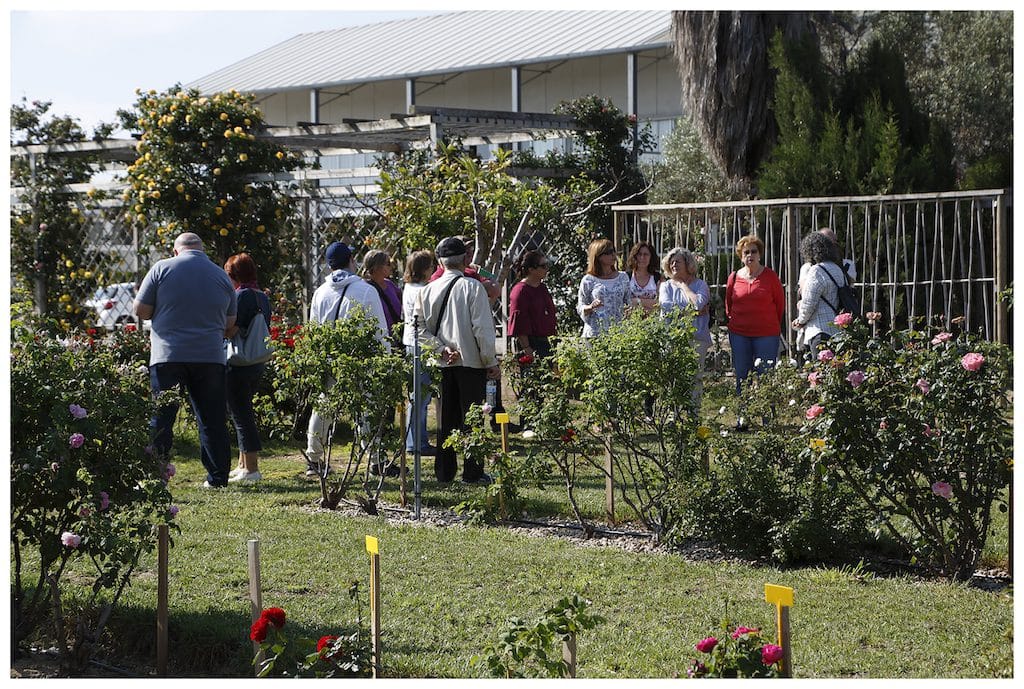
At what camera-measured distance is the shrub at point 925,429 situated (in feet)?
17.7

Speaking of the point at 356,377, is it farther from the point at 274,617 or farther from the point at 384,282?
the point at 274,617

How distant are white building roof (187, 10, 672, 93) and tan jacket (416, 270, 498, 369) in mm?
18291

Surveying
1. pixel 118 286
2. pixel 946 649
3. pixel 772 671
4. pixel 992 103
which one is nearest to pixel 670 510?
pixel 946 649

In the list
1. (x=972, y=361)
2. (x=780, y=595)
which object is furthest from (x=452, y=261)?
(x=780, y=595)

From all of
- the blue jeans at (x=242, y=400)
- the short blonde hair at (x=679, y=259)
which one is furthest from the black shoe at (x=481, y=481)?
the short blonde hair at (x=679, y=259)

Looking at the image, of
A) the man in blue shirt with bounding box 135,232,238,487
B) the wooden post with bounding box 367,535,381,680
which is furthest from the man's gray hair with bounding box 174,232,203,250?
the wooden post with bounding box 367,535,381,680

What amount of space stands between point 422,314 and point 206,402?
1550mm

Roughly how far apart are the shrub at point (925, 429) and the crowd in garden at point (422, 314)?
115 cm

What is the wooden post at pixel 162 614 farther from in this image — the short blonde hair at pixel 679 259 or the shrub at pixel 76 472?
the short blonde hair at pixel 679 259

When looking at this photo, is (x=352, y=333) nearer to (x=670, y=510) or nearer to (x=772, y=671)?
(x=670, y=510)

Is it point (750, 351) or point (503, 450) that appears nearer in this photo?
point (503, 450)

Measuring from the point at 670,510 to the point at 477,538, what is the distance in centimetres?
104

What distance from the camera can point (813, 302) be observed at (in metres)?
9.85

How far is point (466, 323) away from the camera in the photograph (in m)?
7.92
